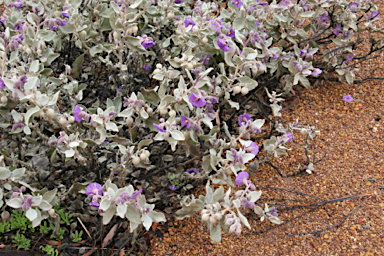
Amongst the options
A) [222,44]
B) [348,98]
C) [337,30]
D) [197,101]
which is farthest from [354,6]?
[197,101]

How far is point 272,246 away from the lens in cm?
175

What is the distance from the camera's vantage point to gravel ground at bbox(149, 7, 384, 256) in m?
1.74

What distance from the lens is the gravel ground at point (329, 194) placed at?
5.72 ft

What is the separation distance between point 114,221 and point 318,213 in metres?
0.95

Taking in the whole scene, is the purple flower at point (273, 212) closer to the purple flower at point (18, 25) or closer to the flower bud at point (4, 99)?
the flower bud at point (4, 99)

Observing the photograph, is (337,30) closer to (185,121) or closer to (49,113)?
(185,121)

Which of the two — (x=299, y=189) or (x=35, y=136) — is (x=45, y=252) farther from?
(x=299, y=189)

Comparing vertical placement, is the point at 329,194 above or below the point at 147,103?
below

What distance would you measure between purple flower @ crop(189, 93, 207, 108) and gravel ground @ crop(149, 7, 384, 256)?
64 centimetres

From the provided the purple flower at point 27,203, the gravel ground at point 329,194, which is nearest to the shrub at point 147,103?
the purple flower at point 27,203

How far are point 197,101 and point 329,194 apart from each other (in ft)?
2.82

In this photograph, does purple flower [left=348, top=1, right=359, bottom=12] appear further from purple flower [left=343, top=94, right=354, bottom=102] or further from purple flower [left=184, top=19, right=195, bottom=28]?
purple flower [left=184, top=19, right=195, bottom=28]

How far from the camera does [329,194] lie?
1.94 metres

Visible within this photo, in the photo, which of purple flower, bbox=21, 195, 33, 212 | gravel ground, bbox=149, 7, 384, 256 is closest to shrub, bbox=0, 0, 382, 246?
purple flower, bbox=21, 195, 33, 212
